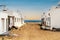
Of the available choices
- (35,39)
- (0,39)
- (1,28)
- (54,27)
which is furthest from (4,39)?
(54,27)

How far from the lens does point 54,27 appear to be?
35.9ft

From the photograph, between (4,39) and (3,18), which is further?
(3,18)

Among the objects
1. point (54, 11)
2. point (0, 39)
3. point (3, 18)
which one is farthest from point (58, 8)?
point (0, 39)

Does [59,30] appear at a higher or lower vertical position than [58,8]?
lower

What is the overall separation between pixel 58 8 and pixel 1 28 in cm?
474

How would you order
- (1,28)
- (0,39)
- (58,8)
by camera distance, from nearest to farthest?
(0,39)
(1,28)
(58,8)

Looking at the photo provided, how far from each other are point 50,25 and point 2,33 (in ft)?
14.8

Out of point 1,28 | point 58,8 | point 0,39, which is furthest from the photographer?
point 58,8

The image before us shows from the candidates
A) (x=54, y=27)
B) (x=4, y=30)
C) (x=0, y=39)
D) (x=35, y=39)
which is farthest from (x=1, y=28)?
(x=54, y=27)

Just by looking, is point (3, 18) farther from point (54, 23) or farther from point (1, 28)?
point (54, 23)

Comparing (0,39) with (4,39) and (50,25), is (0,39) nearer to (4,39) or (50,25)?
(4,39)

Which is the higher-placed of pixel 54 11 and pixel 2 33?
pixel 54 11

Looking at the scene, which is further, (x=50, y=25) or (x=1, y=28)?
(x=50, y=25)

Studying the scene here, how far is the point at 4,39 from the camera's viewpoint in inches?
267
